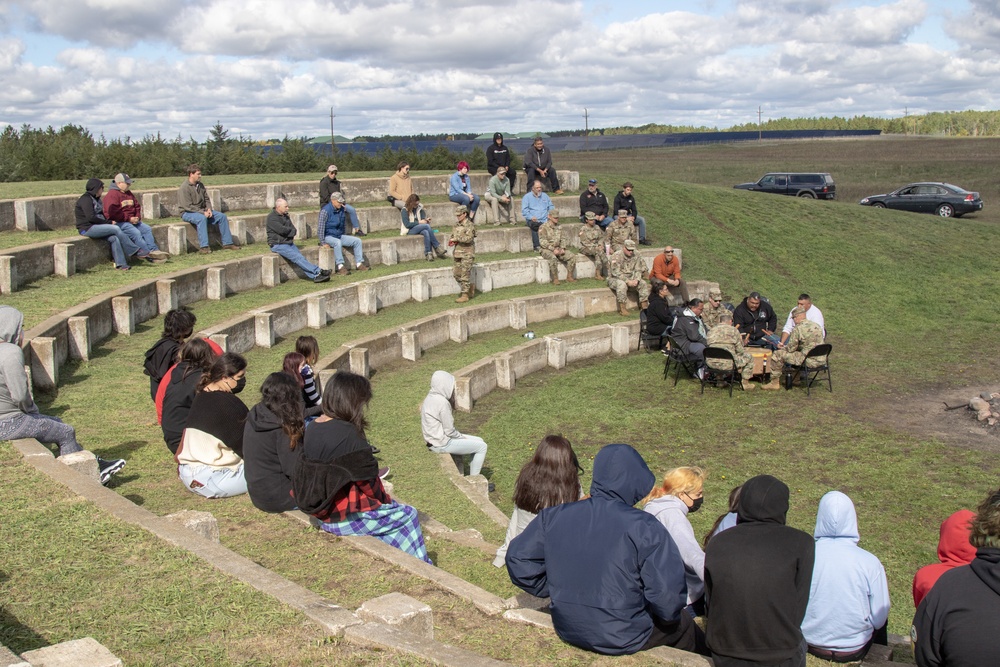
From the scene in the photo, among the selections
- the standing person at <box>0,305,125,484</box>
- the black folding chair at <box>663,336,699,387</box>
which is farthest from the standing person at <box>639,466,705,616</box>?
the black folding chair at <box>663,336,699,387</box>

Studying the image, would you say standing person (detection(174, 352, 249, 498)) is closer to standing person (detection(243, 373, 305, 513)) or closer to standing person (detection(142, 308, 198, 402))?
standing person (detection(243, 373, 305, 513))

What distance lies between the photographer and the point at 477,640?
5.03 meters

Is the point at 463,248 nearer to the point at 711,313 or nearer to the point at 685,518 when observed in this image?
the point at 711,313

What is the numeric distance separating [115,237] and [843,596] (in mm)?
12447

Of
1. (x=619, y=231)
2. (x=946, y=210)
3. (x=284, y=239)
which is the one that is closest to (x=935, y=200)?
(x=946, y=210)

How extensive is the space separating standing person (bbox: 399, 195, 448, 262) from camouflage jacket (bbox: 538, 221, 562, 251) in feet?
7.12

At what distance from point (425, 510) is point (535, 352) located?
7.43 meters

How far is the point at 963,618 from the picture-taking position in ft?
14.5

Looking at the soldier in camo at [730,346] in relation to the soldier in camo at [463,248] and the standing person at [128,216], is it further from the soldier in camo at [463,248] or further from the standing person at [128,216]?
the standing person at [128,216]

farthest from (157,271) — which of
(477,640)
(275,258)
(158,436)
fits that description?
(477,640)

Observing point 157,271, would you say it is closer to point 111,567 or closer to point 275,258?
point 275,258

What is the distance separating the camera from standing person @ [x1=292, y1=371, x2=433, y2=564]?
619cm

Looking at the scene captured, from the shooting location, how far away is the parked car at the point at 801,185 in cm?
3762

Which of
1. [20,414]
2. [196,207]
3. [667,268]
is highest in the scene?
[196,207]
